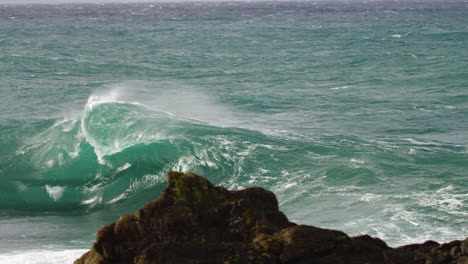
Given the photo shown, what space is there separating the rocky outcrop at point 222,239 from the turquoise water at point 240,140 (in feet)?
14.7

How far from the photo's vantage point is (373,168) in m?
18.5

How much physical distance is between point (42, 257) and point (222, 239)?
17.6ft

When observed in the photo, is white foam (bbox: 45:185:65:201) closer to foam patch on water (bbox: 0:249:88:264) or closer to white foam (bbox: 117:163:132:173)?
white foam (bbox: 117:163:132:173)

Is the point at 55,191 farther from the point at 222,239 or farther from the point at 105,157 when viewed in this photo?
the point at 222,239

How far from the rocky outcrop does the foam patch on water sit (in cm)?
399

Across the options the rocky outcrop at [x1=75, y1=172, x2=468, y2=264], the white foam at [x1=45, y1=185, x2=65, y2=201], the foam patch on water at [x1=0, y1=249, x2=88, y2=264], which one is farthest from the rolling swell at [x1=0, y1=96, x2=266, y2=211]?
the rocky outcrop at [x1=75, y1=172, x2=468, y2=264]

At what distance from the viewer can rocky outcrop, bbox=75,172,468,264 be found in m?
6.93

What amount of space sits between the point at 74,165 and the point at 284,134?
748cm

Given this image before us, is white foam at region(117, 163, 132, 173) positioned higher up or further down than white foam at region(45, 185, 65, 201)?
higher up

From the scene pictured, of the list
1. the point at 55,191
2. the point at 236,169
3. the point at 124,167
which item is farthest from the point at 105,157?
the point at 236,169

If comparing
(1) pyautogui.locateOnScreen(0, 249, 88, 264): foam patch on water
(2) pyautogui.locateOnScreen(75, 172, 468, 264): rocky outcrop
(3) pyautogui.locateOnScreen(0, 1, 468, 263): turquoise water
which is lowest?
(3) pyautogui.locateOnScreen(0, 1, 468, 263): turquoise water

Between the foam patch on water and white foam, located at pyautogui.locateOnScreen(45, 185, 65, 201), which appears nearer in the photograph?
the foam patch on water

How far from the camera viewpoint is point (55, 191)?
59.0ft

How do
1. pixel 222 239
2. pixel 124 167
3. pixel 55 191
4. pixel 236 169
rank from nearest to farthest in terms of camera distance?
1. pixel 222 239
2. pixel 55 191
3. pixel 236 169
4. pixel 124 167
